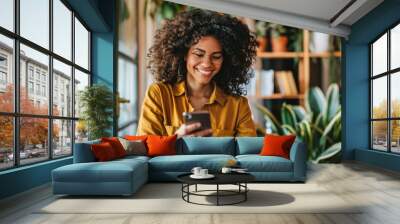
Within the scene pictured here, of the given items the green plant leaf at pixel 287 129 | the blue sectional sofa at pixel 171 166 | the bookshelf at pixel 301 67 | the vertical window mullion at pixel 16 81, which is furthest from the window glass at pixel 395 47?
the vertical window mullion at pixel 16 81

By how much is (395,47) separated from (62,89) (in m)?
5.54

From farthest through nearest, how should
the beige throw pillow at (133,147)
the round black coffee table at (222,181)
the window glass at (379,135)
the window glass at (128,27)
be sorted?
1. the window glass at (128,27)
2. the window glass at (379,135)
3. the beige throw pillow at (133,147)
4. the round black coffee table at (222,181)

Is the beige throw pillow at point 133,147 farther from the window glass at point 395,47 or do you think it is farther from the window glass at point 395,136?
the window glass at point 395,47

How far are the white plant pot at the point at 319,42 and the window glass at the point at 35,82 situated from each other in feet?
15.5

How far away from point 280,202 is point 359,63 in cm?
493

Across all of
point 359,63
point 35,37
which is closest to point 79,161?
point 35,37

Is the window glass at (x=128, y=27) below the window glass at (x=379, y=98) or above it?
above

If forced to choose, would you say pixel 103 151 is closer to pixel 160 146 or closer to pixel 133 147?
pixel 133 147

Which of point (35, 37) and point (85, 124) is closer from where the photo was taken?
point (35, 37)

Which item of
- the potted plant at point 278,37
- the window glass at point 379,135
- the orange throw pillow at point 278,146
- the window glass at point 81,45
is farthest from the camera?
the potted plant at point 278,37

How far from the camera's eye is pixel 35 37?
509cm

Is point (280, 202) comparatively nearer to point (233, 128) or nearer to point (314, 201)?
point (314, 201)

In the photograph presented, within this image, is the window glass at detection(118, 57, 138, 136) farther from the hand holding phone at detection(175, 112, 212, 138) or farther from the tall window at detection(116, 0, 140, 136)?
the hand holding phone at detection(175, 112, 212, 138)

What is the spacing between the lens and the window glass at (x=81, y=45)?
6765 millimetres
